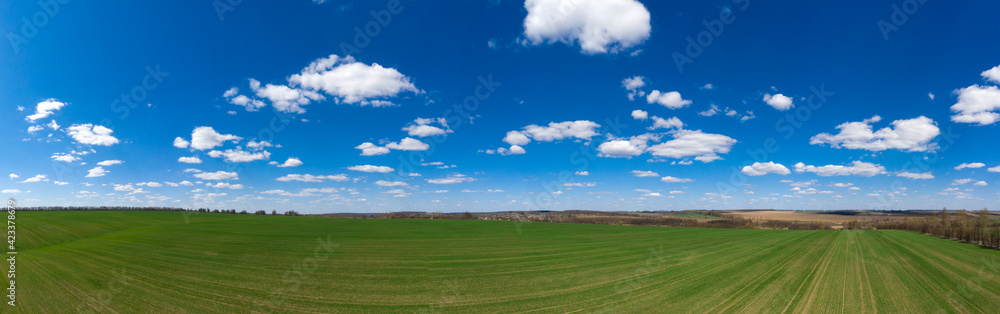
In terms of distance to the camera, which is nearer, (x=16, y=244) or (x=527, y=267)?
(x=527, y=267)

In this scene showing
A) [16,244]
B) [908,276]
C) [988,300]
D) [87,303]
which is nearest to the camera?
[87,303]

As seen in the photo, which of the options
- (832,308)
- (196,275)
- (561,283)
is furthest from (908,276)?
(196,275)

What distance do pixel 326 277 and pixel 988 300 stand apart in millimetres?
29165

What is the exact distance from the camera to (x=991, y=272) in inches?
926

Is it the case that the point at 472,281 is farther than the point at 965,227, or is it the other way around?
the point at 965,227

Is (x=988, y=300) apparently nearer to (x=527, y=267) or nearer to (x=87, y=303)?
(x=527, y=267)

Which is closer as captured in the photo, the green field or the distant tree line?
the green field

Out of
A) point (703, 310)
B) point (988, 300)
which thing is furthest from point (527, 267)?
point (988, 300)

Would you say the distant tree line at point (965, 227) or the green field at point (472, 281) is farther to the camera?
the distant tree line at point (965, 227)

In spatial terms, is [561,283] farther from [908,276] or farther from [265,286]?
[908,276]

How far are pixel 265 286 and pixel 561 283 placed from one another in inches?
517

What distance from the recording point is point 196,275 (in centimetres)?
1780

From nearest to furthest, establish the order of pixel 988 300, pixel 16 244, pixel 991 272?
1. pixel 988 300
2. pixel 991 272
3. pixel 16 244

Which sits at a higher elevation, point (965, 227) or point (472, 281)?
point (472, 281)
